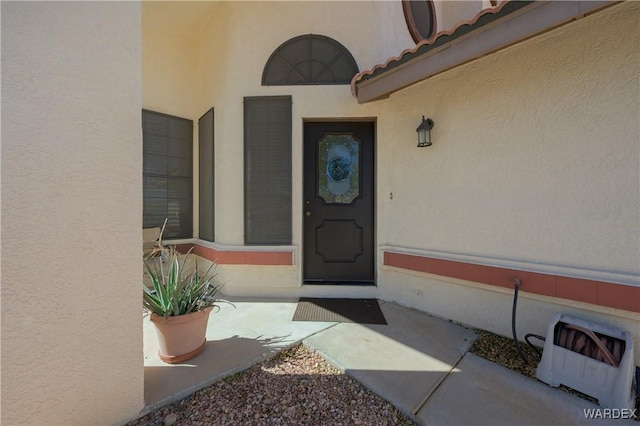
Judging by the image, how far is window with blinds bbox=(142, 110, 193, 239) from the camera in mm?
4047

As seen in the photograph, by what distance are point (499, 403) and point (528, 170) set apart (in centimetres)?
205

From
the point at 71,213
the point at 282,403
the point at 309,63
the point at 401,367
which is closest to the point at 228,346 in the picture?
the point at 282,403

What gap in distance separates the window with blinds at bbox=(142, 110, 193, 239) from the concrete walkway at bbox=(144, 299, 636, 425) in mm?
1834

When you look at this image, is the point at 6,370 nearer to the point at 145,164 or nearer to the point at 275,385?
the point at 275,385

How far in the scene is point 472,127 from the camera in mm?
2881

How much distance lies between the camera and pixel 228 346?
7.87 ft

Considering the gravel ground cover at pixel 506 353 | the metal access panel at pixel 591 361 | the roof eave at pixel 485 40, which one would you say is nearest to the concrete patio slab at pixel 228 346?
the gravel ground cover at pixel 506 353

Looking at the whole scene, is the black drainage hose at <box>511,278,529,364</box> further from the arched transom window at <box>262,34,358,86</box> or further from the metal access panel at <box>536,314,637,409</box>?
the arched transom window at <box>262,34,358,86</box>

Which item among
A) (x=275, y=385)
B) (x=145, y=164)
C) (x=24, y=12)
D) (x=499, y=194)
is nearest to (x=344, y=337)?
(x=275, y=385)

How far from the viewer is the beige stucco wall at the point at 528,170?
211cm

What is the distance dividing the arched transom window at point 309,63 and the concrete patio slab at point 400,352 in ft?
10.6

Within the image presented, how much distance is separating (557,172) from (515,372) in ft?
5.92

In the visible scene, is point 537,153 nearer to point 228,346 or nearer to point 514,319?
point 514,319

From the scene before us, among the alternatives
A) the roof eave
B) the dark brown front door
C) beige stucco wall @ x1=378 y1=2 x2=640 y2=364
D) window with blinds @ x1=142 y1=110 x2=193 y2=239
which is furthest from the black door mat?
the roof eave
